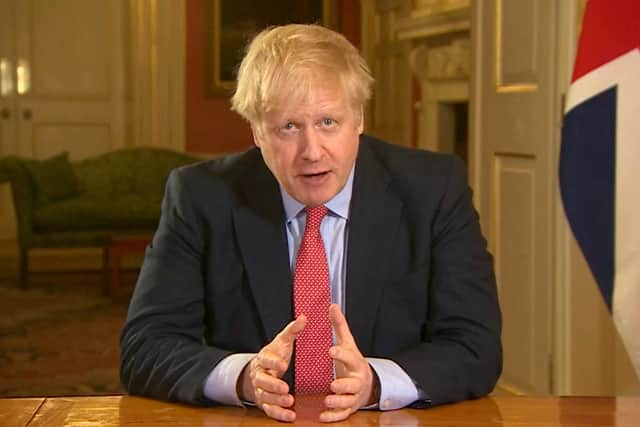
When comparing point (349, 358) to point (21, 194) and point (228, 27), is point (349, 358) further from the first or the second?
point (228, 27)

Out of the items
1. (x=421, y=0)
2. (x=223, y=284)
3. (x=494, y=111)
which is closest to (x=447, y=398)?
(x=223, y=284)

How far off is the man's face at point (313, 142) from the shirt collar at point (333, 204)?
9 cm

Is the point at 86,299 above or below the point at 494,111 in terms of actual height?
below

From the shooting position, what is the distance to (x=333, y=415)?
4.44 ft

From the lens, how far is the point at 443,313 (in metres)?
1.72

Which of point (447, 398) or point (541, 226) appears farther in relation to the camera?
point (541, 226)

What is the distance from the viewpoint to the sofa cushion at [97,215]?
687 centimetres

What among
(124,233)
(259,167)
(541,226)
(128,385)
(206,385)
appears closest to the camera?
(206,385)

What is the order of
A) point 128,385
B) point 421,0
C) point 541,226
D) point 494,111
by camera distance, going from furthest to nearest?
point 421,0 < point 494,111 < point 541,226 < point 128,385

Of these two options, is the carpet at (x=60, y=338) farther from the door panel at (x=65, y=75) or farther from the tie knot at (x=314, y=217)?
the tie knot at (x=314, y=217)

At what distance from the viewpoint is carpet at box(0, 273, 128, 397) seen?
14.7 feet

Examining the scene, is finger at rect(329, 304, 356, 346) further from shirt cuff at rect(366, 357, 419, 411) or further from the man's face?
the man's face

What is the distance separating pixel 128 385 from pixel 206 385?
0.75ft

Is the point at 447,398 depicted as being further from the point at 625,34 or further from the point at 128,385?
the point at 625,34
